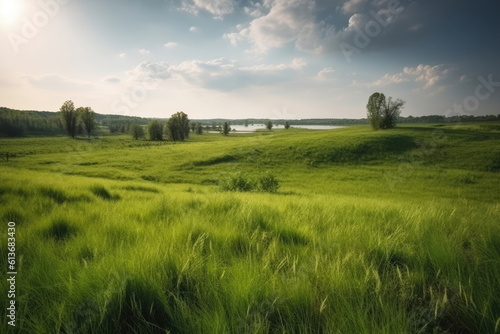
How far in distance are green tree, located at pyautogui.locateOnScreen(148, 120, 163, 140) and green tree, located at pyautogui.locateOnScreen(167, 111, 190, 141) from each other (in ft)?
14.0

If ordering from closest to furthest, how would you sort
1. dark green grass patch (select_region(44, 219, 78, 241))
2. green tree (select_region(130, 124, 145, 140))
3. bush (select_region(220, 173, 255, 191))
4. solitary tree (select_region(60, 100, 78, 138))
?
1. dark green grass patch (select_region(44, 219, 78, 241))
2. bush (select_region(220, 173, 255, 191))
3. solitary tree (select_region(60, 100, 78, 138))
4. green tree (select_region(130, 124, 145, 140))

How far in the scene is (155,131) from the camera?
10706 cm

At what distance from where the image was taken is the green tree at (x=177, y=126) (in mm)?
105287

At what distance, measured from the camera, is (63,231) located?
2.71 metres

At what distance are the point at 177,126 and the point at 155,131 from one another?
35.1 ft

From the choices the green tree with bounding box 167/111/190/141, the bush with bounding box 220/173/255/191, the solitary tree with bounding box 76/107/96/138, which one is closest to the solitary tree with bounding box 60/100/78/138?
the solitary tree with bounding box 76/107/96/138

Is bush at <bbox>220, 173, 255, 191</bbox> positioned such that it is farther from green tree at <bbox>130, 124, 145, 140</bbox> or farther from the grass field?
green tree at <bbox>130, 124, 145, 140</bbox>

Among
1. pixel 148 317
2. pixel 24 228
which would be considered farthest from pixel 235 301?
pixel 24 228

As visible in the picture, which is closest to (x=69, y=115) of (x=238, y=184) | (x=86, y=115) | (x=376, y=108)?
(x=86, y=115)

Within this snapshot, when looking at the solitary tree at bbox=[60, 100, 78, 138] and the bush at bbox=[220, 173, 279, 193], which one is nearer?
the bush at bbox=[220, 173, 279, 193]

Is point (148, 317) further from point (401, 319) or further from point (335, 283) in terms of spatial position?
point (401, 319)

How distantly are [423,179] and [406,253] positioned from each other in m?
36.0

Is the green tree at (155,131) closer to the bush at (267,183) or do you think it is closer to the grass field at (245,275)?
the bush at (267,183)

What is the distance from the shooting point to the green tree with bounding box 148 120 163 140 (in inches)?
4187
